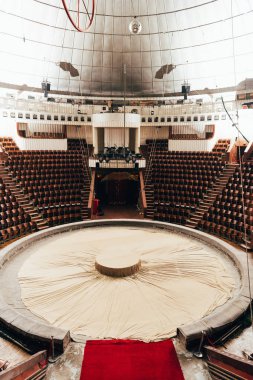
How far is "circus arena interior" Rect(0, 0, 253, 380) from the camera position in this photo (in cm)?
427

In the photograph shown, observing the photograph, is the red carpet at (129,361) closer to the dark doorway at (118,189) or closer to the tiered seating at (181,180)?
the tiered seating at (181,180)

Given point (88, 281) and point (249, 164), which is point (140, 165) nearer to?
point (249, 164)

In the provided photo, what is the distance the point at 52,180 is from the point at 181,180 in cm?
556

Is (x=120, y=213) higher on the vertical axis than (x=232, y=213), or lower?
lower

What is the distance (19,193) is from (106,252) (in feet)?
17.1

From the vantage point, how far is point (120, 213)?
1169cm

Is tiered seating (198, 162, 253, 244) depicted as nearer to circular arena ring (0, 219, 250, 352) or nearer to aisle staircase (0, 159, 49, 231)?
circular arena ring (0, 219, 250, 352)

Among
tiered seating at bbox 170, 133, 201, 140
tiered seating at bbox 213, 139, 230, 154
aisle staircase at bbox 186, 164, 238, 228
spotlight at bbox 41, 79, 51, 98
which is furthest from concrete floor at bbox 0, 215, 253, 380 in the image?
spotlight at bbox 41, 79, 51, 98

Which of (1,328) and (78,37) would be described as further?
(78,37)

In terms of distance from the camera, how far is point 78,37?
14805 mm

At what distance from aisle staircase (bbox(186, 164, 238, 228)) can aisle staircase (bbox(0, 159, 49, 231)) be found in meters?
5.40

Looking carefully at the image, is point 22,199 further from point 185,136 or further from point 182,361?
point 185,136

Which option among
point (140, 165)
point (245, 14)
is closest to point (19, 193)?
point (140, 165)

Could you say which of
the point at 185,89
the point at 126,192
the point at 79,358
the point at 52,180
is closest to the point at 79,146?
the point at 126,192
